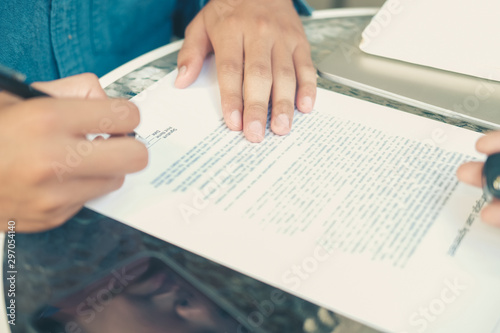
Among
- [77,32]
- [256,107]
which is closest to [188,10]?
[77,32]

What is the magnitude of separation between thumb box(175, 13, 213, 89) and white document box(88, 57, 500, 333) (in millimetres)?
61

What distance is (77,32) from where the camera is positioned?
0.74 m

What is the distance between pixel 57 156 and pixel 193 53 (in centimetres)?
34

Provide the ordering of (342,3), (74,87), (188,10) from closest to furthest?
1. (74,87)
2. (188,10)
3. (342,3)

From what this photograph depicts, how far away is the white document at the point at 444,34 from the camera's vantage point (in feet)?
1.88

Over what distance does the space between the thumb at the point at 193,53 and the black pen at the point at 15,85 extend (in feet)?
0.77

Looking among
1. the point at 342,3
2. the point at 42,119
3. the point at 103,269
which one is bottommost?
the point at 342,3

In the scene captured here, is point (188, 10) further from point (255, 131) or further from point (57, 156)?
point (57, 156)

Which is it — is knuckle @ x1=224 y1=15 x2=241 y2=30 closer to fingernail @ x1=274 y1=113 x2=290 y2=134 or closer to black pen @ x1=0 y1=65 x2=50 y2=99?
fingernail @ x1=274 y1=113 x2=290 y2=134

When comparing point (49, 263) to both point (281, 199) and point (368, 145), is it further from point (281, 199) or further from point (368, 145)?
point (368, 145)

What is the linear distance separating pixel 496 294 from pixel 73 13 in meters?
0.74

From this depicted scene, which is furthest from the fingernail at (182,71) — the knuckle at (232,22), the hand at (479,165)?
the hand at (479,165)

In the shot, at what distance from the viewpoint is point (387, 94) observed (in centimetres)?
57

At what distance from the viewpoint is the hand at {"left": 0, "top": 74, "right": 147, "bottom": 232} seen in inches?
13.0
